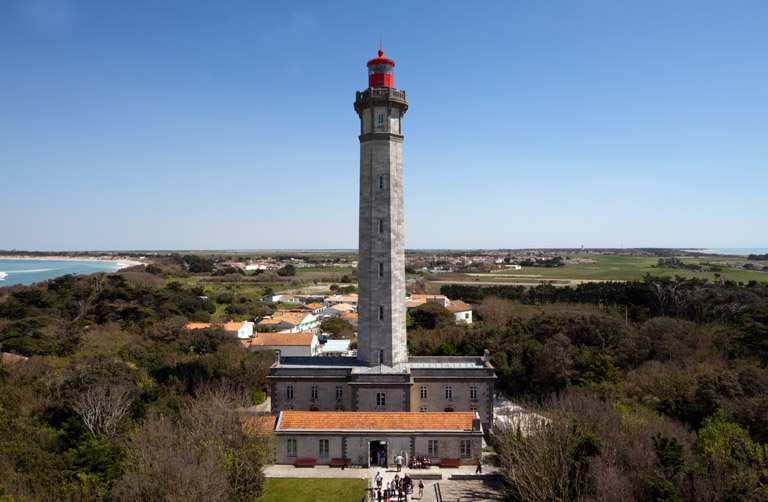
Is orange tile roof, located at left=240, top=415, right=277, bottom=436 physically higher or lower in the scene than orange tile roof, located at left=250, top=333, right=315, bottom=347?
higher

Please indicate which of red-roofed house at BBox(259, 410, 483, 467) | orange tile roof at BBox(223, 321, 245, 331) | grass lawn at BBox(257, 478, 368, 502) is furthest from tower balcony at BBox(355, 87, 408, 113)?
orange tile roof at BBox(223, 321, 245, 331)

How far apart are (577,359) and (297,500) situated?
22.2 meters

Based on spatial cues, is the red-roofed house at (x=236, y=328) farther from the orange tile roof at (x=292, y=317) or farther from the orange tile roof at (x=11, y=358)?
the orange tile roof at (x=11, y=358)

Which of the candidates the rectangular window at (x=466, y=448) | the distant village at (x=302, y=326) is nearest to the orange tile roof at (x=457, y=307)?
the distant village at (x=302, y=326)

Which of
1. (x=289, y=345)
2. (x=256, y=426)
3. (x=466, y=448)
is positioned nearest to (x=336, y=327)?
(x=289, y=345)

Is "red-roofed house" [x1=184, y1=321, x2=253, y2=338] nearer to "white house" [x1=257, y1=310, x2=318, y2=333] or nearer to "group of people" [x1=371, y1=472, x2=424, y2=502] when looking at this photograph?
"white house" [x1=257, y1=310, x2=318, y2=333]

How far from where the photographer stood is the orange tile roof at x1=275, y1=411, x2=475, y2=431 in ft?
72.0

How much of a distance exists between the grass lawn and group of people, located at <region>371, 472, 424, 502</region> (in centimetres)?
72

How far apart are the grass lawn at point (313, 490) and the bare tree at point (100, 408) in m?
9.97

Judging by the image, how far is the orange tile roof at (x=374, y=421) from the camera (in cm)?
2195

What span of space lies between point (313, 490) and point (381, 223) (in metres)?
13.8

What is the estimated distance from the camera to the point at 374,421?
73.4ft

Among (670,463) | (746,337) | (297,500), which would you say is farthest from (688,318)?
(297,500)

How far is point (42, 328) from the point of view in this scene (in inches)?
1735
